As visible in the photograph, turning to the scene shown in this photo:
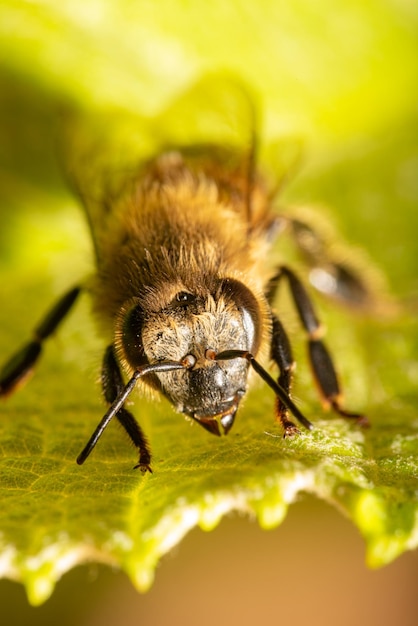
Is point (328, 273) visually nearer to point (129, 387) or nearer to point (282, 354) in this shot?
point (282, 354)

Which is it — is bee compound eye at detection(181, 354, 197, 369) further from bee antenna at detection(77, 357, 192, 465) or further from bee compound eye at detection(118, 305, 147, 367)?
bee compound eye at detection(118, 305, 147, 367)

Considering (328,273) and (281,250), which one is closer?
(328,273)

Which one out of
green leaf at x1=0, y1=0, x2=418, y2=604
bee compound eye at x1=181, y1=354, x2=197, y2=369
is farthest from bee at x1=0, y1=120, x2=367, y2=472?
green leaf at x1=0, y1=0, x2=418, y2=604

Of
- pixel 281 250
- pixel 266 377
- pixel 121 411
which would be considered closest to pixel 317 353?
pixel 266 377

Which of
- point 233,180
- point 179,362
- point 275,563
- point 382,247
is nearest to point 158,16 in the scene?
point 233,180

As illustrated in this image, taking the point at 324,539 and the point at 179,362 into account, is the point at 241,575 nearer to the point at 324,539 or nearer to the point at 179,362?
the point at 324,539
